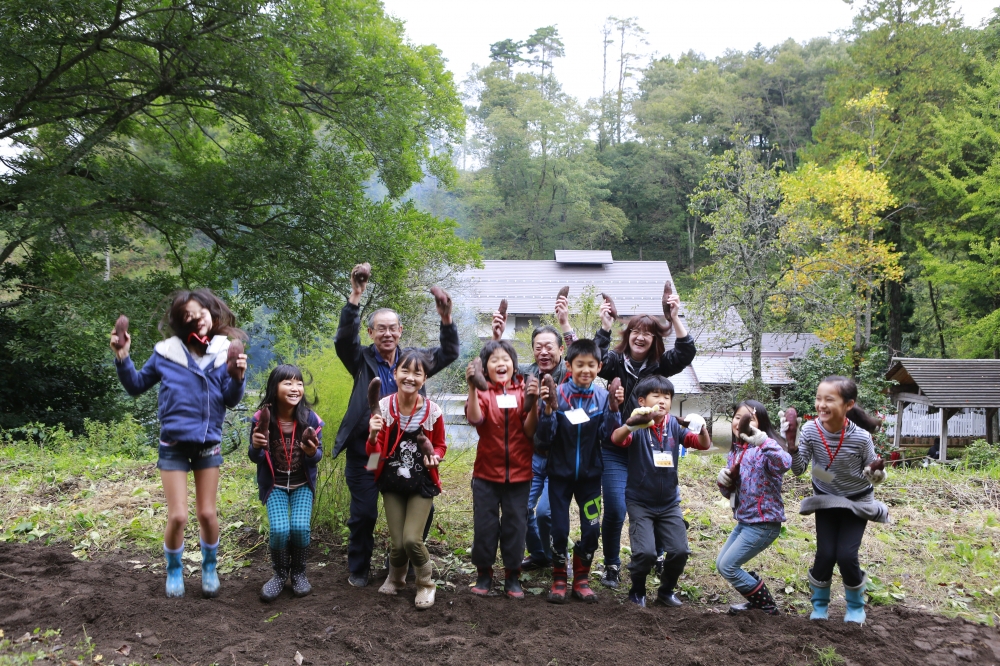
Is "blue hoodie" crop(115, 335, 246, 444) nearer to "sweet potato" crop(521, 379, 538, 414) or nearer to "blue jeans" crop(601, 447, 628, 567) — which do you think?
"sweet potato" crop(521, 379, 538, 414)

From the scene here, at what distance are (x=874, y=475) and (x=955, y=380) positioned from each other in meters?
16.9

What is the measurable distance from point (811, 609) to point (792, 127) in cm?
4564

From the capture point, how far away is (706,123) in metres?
46.8

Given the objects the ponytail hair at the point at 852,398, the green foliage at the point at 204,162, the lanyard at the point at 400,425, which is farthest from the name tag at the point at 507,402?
the green foliage at the point at 204,162

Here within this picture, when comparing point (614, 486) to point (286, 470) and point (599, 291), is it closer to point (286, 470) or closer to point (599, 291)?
point (286, 470)

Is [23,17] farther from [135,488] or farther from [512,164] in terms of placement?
[512,164]

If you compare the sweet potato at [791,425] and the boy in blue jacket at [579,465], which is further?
the boy in blue jacket at [579,465]

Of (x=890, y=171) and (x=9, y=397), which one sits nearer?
(x=9, y=397)

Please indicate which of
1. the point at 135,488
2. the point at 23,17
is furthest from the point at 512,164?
the point at 135,488

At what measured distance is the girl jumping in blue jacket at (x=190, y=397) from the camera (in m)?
3.95

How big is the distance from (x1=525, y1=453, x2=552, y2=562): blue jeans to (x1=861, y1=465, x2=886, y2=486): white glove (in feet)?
6.47

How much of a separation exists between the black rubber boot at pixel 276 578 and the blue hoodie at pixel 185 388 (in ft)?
2.67

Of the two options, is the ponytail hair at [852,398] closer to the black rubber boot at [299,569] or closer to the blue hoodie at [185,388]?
the black rubber boot at [299,569]

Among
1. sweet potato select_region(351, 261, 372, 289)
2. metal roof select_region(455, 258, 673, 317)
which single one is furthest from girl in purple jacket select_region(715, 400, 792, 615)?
metal roof select_region(455, 258, 673, 317)
